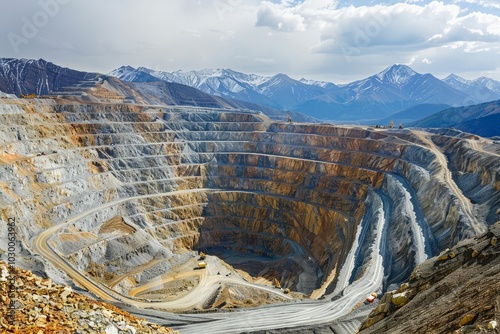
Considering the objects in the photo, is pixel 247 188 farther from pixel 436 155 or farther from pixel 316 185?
pixel 436 155

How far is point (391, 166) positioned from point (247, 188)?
1585 inches

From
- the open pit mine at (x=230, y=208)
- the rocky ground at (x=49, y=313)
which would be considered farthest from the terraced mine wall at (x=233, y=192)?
the rocky ground at (x=49, y=313)

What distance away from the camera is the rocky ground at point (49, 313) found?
65.4 feet

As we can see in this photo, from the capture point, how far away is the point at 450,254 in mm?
29062

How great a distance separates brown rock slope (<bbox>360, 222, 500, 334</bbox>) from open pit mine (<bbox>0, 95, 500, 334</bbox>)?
11365mm

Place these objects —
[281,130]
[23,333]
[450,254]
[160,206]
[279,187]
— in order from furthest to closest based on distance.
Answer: [281,130], [279,187], [160,206], [450,254], [23,333]

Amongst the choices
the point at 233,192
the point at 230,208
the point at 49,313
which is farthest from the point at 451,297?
the point at 233,192

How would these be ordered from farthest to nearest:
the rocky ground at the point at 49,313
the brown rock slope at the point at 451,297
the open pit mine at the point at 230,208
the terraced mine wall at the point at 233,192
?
the terraced mine wall at the point at 233,192 < the open pit mine at the point at 230,208 < the rocky ground at the point at 49,313 < the brown rock slope at the point at 451,297

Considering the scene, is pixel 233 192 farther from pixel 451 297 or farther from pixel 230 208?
pixel 451 297

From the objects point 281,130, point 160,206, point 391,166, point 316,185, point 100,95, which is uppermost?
point 100,95

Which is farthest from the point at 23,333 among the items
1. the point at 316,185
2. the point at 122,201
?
the point at 316,185

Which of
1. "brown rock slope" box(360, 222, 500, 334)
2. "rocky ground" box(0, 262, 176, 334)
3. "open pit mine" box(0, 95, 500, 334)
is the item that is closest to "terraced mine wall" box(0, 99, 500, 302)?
"open pit mine" box(0, 95, 500, 334)

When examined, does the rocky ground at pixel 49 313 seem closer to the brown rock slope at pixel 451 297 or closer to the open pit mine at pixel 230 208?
the open pit mine at pixel 230 208

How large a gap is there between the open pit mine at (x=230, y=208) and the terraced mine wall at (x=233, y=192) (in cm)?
35
